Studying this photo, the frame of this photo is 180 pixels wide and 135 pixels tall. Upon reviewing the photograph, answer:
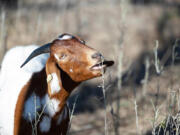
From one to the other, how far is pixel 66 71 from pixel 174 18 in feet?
23.0

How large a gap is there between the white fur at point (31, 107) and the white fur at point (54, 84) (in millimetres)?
163

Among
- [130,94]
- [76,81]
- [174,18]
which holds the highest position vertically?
[76,81]

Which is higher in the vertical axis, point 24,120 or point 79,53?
point 79,53

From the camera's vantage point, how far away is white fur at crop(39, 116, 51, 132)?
2997 mm

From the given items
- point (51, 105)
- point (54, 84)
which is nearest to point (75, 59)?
point (54, 84)

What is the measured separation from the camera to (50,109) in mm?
3023

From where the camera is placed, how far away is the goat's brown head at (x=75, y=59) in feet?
8.99

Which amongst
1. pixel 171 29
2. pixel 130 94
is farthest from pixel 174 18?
pixel 130 94

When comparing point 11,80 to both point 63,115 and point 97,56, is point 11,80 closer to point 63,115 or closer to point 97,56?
point 63,115

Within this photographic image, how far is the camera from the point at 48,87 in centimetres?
302

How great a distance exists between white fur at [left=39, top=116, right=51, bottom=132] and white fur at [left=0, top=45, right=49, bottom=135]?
0.87ft

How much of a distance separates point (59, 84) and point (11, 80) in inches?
23.3

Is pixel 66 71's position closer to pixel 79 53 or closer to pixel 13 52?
pixel 79 53

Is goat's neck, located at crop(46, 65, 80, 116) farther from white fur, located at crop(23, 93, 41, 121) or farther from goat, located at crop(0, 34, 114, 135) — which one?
white fur, located at crop(23, 93, 41, 121)
